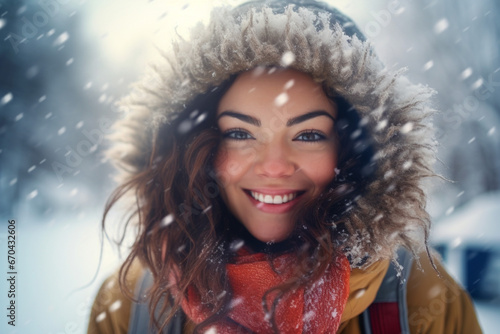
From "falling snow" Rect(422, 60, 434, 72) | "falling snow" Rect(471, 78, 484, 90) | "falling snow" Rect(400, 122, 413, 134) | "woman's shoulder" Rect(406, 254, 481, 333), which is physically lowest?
"falling snow" Rect(471, 78, 484, 90)

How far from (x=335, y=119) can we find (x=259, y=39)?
494 mm

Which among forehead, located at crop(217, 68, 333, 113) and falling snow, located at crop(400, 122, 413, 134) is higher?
forehead, located at crop(217, 68, 333, 113)

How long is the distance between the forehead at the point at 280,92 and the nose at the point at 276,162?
0.57ft

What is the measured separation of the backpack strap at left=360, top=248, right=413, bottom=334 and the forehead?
0.85 m

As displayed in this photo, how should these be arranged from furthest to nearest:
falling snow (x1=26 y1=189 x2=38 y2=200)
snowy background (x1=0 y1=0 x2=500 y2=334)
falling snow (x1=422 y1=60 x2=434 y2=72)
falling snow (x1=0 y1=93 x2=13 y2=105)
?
falling snow (x1=26 y1=189 x2=38 y2=200) → falling snow (x1=422 y1=60 x2=434 y2=72) → falling snow (x1=0 y1=93 x2=13 y2=105) → snowy background (x1=0 y1=0 x2=500 y2=334)

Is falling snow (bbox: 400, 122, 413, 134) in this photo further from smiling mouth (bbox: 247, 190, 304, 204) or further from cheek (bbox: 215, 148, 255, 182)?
cheek (bbox: 215, 148, 255, 182)

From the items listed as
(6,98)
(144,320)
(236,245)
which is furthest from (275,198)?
(6,98)

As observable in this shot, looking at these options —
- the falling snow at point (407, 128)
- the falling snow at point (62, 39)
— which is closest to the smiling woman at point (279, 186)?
the falling snow at point (407, 128)

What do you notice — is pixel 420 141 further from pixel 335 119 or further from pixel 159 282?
pixel 159 282

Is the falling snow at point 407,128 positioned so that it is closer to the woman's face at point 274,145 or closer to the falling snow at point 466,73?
the woman's face at point 274,145

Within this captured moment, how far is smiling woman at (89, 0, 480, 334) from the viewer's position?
1454mm

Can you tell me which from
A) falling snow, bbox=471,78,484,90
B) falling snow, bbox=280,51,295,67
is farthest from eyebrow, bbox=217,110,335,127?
falling snow, bbox=471,78,484,90

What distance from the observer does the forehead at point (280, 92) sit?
150 cm

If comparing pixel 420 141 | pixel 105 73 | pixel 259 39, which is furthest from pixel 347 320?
pixel 105 73
